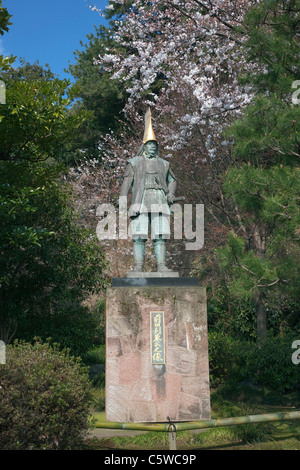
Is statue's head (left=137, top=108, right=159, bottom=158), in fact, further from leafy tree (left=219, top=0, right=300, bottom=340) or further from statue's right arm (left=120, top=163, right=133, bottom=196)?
leafy tree (left=219, top=0, right=300, bottom=340)

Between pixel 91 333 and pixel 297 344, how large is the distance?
4499 mm

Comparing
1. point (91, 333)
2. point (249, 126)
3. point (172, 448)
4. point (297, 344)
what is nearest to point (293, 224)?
point (249, 126)

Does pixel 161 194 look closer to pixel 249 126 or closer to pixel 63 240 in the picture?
pixel 249 126

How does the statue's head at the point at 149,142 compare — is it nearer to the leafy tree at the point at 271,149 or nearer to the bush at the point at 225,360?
the leafy tree at the point at 271,149

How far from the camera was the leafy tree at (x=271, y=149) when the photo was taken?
5.63 meters

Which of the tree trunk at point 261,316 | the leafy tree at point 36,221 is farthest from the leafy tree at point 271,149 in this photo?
the tree trunk at point 261,316

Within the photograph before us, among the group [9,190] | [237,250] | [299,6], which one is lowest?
[237,250]

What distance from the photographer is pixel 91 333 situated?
10781mm

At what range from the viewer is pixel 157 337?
19.8ft

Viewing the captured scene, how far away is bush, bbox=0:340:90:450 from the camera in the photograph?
4.78 metres

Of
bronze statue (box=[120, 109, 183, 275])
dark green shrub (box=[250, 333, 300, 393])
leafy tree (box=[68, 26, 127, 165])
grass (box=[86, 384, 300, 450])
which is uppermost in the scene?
leafy tree (box=[68, 26, 127, 165])

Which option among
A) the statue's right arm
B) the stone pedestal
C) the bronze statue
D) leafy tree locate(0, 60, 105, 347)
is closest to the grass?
the stone pedestal

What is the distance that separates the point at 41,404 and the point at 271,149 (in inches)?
→ 170
